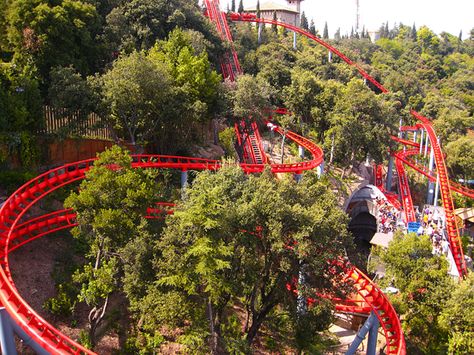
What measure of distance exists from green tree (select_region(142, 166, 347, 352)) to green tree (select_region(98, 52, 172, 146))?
31.9 feet

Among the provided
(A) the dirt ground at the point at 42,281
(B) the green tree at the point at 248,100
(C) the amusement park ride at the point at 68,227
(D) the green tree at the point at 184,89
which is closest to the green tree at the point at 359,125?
(C) the amusement park ride at the point at 68,227

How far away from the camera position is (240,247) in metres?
15.3

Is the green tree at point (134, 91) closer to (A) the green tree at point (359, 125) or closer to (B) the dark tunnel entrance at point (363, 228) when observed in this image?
(A) the green tree at point (359, 125)

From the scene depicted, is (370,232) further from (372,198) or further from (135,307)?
(135,307)

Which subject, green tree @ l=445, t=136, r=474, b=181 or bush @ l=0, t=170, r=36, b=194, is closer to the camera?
bush @ l=0, t=170, r=36, b=194

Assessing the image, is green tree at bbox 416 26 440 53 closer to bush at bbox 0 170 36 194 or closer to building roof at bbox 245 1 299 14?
building roof at bbox 245 1 299 14

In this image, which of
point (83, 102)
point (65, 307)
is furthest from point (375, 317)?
point (83, 102)

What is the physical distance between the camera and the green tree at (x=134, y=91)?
2383cm

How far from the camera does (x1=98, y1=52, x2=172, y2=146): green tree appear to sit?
23.8 m

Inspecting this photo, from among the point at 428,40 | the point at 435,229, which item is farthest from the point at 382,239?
the point at 428,40

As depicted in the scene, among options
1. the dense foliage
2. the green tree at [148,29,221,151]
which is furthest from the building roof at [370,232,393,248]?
the green tree at [148,29,221,151]

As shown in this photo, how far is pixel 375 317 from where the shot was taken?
18.9m

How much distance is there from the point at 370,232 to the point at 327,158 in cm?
821

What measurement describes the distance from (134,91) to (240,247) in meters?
12.8
